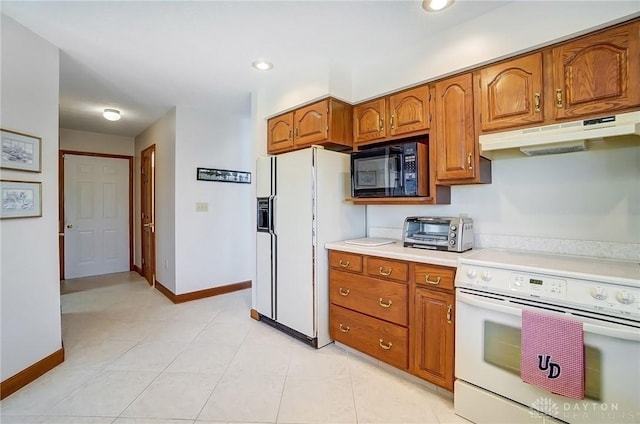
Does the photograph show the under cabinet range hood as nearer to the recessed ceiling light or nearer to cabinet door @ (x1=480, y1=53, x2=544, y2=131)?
cabinet door @ (x1=480, y1=53, x2=544, y2=131)

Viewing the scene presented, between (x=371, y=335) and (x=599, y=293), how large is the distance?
54.0 inches

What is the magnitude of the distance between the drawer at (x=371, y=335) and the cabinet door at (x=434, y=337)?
10cm

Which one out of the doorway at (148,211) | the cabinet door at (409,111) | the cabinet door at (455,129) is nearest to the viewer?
the cabinet door at (455,129)

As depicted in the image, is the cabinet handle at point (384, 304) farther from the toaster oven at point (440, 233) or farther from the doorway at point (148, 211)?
the doorway at point (148, 211)

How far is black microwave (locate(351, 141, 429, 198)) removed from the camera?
2.20 meters

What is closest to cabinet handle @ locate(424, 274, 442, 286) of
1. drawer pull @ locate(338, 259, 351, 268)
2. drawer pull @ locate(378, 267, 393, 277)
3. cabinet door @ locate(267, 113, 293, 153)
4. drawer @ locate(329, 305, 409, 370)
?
drawer pull @ locate(378, 267, 393, 277)

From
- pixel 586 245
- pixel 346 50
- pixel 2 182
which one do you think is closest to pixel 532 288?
pixel 586 245

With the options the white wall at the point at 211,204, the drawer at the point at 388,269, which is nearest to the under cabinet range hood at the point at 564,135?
the drawer at the point at 388,269

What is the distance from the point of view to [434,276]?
1865mm

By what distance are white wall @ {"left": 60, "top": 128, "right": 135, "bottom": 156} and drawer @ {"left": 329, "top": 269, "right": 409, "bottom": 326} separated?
15.8 feet

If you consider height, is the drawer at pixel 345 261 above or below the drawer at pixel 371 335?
above

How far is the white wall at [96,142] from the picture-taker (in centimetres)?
477

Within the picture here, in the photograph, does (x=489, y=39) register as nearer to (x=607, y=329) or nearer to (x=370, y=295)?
(x=607, y=329)

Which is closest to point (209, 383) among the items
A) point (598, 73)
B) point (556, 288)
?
point (556, 288)
